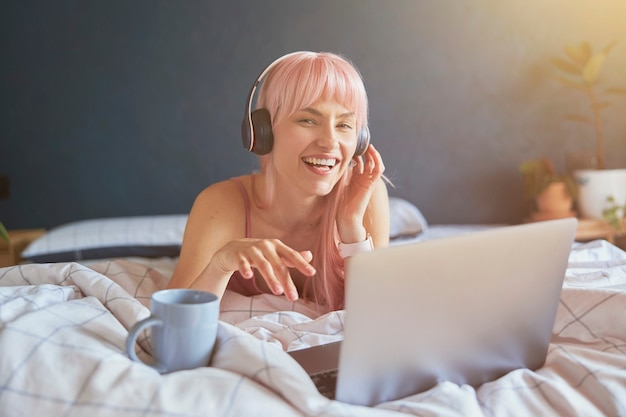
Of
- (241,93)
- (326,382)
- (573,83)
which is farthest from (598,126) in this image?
(326,382)

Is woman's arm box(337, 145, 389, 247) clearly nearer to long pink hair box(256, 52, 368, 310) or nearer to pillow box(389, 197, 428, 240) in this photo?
long pink hair box(256, 52, 368, 310)

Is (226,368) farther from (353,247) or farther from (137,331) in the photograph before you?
(353,247)

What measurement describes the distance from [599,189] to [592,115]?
480mm

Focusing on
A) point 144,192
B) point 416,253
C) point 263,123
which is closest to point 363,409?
point 416,253

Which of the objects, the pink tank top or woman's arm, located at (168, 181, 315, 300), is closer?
woman's arm, located at (168, 181, 315, 300)

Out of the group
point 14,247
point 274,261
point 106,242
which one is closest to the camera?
point 274,261

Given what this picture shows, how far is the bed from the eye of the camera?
706 millimetres

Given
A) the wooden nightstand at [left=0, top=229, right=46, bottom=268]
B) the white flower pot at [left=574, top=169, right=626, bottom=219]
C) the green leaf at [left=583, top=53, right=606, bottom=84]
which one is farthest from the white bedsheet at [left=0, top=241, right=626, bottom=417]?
the green leaf at [left=583, top=53, right=606, bottom=84]

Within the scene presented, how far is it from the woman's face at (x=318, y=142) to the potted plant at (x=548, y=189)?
1704 mm

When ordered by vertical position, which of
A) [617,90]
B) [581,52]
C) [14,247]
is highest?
[581,52]

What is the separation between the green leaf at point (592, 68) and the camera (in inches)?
111

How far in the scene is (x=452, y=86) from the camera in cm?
303

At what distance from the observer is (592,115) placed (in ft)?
10.2

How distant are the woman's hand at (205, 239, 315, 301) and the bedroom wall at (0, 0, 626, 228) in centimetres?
Result: 199
